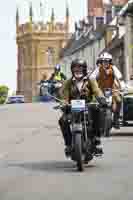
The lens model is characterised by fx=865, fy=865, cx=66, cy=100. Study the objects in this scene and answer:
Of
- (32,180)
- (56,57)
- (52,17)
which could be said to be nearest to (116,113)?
(32,180)

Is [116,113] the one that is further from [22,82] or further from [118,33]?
[22,82]

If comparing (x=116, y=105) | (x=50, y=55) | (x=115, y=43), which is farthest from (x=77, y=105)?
(x=50, y=55)

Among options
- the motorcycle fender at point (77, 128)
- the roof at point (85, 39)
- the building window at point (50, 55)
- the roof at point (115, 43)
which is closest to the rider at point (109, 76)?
the motorcycle fender at point (77, 128)

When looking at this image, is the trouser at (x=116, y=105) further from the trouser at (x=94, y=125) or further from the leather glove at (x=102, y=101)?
the leather glove at (x=102, y=101)

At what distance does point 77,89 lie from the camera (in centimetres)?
1340

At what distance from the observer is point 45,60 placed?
179625 mm

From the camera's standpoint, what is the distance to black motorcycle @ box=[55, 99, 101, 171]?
42.6ft

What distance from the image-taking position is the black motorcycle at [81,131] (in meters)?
13.0

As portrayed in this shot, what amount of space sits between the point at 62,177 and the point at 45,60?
16764 cm

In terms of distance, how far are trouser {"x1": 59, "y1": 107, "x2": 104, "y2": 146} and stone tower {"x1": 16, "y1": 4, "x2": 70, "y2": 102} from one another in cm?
15870

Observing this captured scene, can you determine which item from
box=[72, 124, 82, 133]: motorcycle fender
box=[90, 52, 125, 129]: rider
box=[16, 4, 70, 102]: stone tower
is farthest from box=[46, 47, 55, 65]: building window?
box=[72, 124, 82, 133]: motorcycle fender

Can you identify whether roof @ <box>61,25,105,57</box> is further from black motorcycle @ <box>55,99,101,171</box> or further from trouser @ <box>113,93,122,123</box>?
black motorcycle @ <box>55,99,101,171</box>

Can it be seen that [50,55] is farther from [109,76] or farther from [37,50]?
[109,76]

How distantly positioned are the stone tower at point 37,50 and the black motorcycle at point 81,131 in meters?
159
